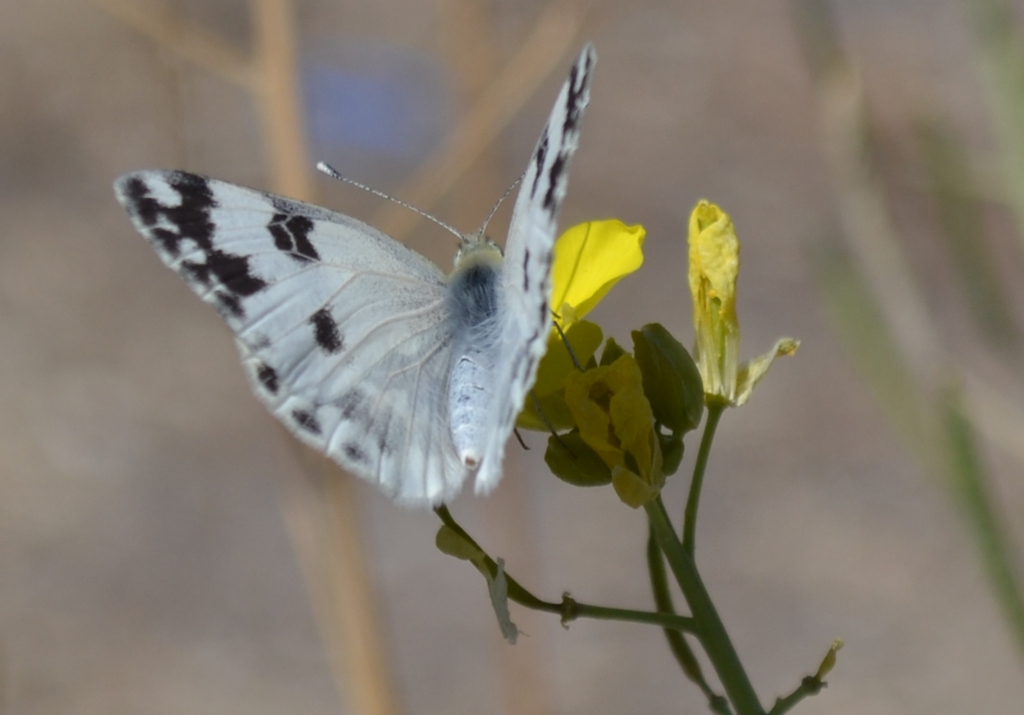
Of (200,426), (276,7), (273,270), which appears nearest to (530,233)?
(273,270)

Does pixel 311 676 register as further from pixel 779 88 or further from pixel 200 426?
pixel 779 88

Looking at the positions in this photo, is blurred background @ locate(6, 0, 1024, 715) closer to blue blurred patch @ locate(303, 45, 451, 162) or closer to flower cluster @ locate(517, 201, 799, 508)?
blue blurred patch @ locate(303, 45, 451, 162)

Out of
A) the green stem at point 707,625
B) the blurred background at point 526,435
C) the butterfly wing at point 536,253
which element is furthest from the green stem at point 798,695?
the blurred background at point 526,435

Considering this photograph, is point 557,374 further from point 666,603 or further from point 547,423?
point 666,603

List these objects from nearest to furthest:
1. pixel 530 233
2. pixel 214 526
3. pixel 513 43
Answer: pixel 530 233, pixel 214 526, pixel 513 43

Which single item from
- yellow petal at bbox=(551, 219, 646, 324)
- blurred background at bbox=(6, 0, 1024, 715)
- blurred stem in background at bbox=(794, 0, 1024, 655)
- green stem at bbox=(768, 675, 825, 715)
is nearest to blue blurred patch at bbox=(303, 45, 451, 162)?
blurred background at bbox=(6, 0, 1024, 715)

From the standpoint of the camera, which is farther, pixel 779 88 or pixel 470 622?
pixel 779 88
